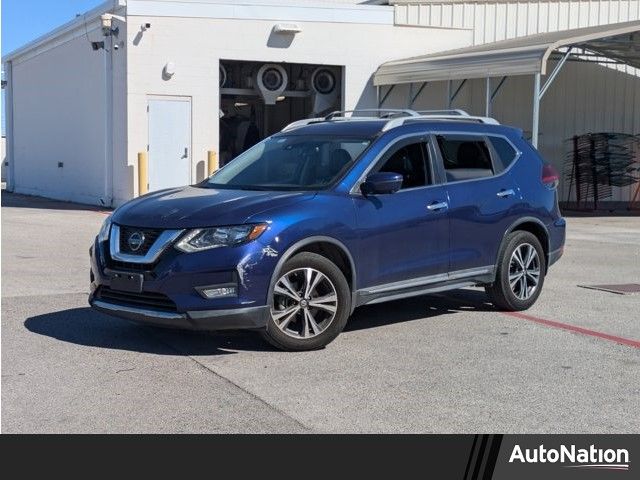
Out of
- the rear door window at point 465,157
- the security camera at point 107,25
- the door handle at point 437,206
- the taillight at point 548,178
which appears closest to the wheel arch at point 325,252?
the door handle at point 437,206

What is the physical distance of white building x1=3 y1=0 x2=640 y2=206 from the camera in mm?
20281

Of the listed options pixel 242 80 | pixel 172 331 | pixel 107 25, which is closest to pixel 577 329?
pixel 172 331

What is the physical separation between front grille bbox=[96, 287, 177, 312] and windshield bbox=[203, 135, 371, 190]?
4.45 feet

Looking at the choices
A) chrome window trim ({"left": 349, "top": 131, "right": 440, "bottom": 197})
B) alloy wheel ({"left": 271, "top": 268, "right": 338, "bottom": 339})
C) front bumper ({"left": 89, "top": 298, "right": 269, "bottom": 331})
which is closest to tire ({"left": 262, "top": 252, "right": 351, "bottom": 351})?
alloy wheel ({"left": 271, "top": 268, "right": 338, "bottom": 339})

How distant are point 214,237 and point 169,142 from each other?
14.6 metres

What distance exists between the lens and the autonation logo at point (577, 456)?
4.43 meters

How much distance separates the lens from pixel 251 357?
21.7 ft

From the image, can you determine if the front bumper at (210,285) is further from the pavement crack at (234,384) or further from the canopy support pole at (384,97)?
the canopy support pole at (384,97)

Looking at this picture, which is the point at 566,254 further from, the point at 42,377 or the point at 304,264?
the point at 42,377

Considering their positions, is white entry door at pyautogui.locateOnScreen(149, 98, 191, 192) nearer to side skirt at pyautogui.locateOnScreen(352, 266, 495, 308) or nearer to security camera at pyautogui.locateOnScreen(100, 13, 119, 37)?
security camera at pyautogui.locateOnScreen(100, 13, 119, 37)

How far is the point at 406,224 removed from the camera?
727cm

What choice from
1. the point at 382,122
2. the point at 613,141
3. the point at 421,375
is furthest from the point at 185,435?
the point at 613,141

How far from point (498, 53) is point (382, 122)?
460 inches

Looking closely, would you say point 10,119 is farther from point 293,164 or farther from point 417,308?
point 293,164
